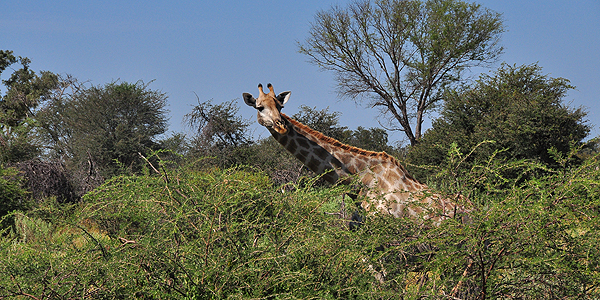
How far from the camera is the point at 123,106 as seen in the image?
27.9m

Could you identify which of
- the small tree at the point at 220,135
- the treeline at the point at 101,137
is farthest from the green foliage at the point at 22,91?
the small tree at the point at 220,135

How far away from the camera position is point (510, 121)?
1491 centimetres

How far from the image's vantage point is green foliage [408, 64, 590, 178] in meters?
14.5

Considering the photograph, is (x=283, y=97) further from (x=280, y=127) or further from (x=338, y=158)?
(x=338, y=158)

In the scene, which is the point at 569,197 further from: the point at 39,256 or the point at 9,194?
the point at 9,194

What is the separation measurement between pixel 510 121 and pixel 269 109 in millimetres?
10807

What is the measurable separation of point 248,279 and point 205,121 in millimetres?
19204

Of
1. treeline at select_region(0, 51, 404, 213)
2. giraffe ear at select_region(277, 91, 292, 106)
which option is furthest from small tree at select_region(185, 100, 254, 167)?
giraffe ear at select_region(277, 91, 292, 106)

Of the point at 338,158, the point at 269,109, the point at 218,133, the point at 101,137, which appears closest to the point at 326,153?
the point at 338,158

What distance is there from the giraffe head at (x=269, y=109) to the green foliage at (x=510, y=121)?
802 centimetres

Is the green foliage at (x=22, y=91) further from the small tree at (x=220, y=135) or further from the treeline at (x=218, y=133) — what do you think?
the small tree at (x=220, y=135)

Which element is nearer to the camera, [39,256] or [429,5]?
[39,256]

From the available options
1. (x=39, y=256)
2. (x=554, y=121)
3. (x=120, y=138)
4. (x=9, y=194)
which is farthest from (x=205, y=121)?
(x=39, y=256)

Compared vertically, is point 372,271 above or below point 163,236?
below
